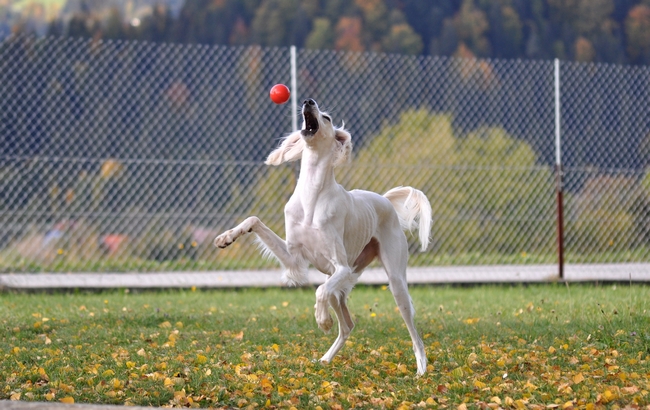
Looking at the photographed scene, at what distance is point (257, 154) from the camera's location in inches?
434

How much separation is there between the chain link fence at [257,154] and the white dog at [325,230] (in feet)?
14.9

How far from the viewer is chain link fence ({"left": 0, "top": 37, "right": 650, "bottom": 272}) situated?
905 cm

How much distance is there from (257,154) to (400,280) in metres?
6.59

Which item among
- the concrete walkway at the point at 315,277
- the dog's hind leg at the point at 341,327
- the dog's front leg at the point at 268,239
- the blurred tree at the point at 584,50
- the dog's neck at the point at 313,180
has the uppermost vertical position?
the dog's neck at the point at 313,180

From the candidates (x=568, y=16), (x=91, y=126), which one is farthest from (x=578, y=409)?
(x=568, y=16)

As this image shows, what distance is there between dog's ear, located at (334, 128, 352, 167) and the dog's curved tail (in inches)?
29.9

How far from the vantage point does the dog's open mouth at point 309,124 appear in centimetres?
416

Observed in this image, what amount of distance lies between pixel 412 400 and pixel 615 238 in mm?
7147

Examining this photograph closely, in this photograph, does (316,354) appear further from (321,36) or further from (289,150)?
(321,36)

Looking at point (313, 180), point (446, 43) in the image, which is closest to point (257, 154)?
point (313, 180)

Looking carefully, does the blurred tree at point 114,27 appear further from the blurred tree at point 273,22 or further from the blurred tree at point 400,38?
the blurred tree at point 400,38

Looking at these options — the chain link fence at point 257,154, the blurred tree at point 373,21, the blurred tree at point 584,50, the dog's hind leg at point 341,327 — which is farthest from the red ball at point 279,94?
the blurred tree at point 584,50

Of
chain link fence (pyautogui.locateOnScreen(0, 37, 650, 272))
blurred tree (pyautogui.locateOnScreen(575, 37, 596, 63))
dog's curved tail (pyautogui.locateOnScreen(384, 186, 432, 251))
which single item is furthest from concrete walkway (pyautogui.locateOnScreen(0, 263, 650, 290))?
blurred tree (pyautogui.locateOnScreen(575, 37, 596, 63))

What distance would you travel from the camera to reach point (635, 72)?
10.6 meters
